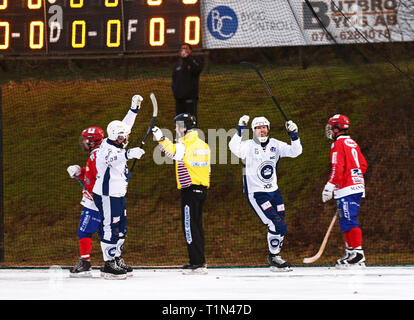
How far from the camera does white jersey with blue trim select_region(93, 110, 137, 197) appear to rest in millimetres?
9070

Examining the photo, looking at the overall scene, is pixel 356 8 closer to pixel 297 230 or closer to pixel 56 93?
pixel 297 230

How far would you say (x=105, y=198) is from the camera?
29.9ft

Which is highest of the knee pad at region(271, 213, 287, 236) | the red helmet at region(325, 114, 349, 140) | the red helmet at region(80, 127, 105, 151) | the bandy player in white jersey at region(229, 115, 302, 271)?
the red helmet at region(325, 114, 349, 140)

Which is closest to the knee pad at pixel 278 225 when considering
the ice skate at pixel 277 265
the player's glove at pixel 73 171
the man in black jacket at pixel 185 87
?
the ice skate at pixel 277 265

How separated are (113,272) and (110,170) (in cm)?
108

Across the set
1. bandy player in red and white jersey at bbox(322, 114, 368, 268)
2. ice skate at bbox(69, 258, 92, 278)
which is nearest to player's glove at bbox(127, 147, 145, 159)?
ice skate at bbox(69, 258, 92, 278)

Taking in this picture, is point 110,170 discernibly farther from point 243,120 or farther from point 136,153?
point 243,120

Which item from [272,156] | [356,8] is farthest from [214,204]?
[272,156]

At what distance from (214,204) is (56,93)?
721 cm

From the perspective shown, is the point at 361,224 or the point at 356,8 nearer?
the point at 356,8

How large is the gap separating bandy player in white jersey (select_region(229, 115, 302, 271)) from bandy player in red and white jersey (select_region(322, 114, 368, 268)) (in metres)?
0.61

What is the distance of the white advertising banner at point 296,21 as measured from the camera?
463 inches

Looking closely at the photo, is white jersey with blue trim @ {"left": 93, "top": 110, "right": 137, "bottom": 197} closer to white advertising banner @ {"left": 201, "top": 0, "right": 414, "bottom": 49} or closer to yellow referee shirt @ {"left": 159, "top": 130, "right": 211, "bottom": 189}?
yellow referee shirt @ {"left": 159, "top": 130, "right": 211, "bottom": 189}

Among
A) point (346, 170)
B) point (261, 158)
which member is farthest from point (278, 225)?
point (346, 170)
